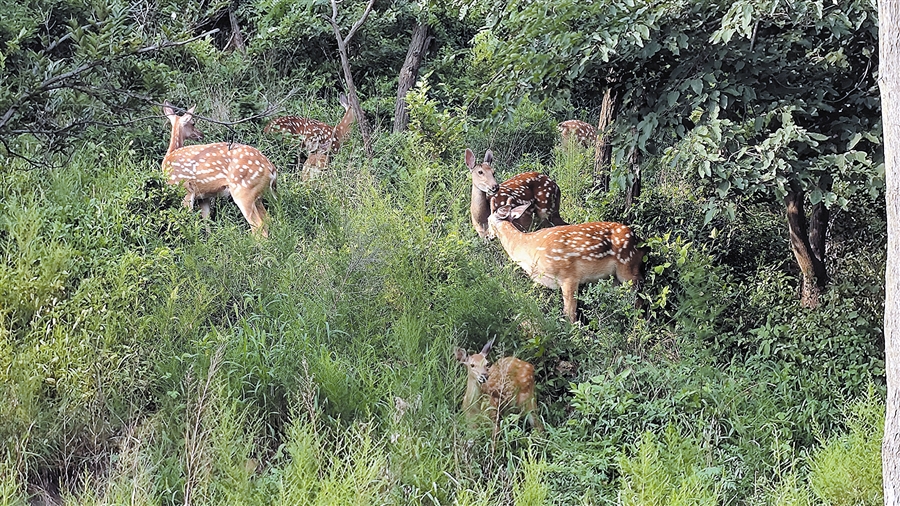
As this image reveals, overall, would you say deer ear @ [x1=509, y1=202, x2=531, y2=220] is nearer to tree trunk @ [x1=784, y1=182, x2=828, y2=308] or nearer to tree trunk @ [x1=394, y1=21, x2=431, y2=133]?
tree trunk @ [x1=784, y1=182, x2=828, y2=308]

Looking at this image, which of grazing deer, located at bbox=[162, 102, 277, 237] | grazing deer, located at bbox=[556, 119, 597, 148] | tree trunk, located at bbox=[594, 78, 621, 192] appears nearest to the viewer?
grazing deer, located at bbox=[162, 102, 277, 237]

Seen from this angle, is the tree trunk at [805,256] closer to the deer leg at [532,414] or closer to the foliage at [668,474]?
the foliage at [668,474]

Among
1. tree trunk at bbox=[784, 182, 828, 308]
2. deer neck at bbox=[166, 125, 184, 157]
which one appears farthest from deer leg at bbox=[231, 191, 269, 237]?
tree trunk at bbox=[784, 182, 828, 308]

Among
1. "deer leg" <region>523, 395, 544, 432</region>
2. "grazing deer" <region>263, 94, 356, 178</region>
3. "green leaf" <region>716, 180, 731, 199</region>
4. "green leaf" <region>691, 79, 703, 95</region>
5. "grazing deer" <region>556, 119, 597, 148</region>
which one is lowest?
"grazing deer" <region>556, 119, 597, 148</region>

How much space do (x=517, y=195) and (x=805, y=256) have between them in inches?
97.5

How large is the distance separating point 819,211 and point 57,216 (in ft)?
17.8

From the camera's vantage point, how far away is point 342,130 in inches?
426

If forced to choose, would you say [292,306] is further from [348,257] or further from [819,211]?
[819,211]

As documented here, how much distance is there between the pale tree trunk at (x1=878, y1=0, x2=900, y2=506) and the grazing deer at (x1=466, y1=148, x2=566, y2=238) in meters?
4.34

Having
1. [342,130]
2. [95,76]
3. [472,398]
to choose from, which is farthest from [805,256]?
[342,130]

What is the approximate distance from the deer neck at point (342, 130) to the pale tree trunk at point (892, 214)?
6.27 meters

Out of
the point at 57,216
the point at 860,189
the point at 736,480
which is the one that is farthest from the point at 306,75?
the point at 736,480

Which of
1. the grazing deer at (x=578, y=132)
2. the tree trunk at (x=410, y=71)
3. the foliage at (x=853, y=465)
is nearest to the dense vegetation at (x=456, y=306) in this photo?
the foliage at (x=853, y=465)

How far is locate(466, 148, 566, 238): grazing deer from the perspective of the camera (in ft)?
29.2
